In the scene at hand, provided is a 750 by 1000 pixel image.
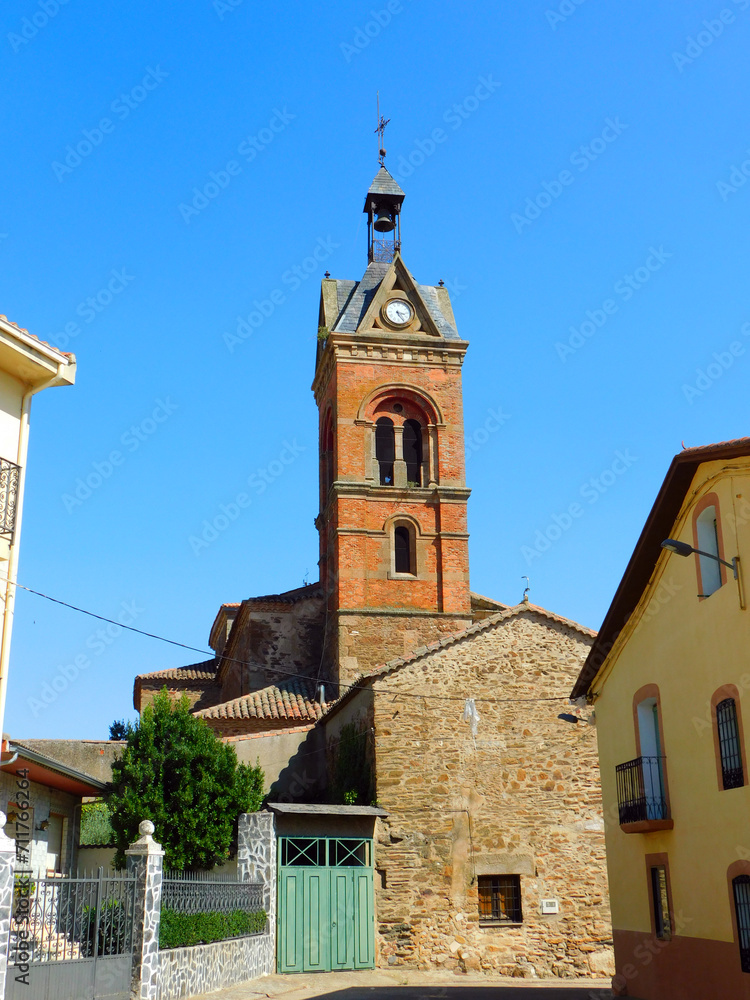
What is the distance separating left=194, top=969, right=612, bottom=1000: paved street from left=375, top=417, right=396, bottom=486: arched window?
16.0 m

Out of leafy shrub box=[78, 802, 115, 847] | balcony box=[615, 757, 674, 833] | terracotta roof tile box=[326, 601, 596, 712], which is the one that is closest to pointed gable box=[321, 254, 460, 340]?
terracotta roof tile box=[326, 601, 596, 712]

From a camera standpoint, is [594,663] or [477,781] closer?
[594,663]

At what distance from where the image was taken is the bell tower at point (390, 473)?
2931 cm

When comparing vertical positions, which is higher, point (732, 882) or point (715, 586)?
point (715, 586)

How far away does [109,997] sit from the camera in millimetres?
12602

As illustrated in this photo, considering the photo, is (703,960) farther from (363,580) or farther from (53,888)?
(363,580)

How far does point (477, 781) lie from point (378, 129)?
2646 cm

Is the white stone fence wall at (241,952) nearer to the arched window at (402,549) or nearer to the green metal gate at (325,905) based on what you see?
the green metal gate at (325,905)

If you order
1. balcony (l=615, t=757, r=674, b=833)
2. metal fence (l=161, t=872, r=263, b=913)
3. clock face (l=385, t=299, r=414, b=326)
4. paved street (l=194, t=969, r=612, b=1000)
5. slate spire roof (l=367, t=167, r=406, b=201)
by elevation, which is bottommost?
paved street (l=194, t=969, r=612, b=1000)

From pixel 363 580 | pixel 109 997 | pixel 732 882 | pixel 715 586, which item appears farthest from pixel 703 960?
pixel 363 580

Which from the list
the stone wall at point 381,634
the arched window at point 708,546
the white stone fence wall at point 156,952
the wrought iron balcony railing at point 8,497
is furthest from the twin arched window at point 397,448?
the wrought iron balcony railing at point 8,497

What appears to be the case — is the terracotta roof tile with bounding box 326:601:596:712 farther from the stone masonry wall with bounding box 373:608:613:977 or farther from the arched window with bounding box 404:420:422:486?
the arched window with bounding box 404:420:422:486

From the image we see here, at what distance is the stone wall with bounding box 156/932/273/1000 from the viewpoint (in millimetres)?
13891

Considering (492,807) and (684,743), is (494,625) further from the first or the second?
(684,743)
